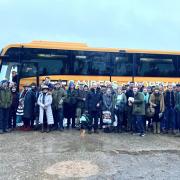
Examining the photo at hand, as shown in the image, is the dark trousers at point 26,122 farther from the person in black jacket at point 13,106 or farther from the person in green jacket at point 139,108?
the person in green jacket at point 139,108

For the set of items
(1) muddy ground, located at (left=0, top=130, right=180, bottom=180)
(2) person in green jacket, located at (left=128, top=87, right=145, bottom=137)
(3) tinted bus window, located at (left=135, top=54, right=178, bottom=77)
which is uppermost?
(3) tinted bus window, located at (left=135, top=54, right=178, bottom=77)

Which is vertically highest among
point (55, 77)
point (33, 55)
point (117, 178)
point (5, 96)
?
point (33, 55)

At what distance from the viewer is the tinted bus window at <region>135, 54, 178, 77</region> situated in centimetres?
1697

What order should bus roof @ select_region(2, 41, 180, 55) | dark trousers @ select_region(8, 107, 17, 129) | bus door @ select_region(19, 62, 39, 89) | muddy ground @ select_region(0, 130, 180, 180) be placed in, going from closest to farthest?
muddy ground @ select_region(0, 130, 180, 180)
dark trousers @ select_region(8, 107, 17, 129)
bus door @ select_region(19, 62, 39, 89)
bus roof @ select_region(2, 41, 180, 55)

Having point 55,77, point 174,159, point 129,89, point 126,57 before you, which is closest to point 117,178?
point 174,159

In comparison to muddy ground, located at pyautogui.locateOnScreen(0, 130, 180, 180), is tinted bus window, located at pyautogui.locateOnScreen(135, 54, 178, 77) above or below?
above

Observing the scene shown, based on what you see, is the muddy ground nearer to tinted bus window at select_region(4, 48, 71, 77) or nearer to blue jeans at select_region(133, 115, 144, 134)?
blue jeans at select_region(133, 115, 144, 134)

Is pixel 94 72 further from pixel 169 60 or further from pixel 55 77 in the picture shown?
pixel 169 60

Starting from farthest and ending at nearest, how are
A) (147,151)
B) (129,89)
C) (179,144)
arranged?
(129,89) < (179,144) < (147,151)

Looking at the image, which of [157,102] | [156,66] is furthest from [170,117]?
[156,66]

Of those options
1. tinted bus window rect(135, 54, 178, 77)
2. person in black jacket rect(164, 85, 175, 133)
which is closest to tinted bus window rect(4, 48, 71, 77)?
tinted bus window rect(135, 54, 178, 77)

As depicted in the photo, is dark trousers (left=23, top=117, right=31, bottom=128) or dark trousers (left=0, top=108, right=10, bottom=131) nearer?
dark trousers (left=0, top=108, right=10, bottom=131)

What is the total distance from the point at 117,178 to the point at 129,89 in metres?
5.38

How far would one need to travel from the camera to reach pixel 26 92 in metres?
11.9
